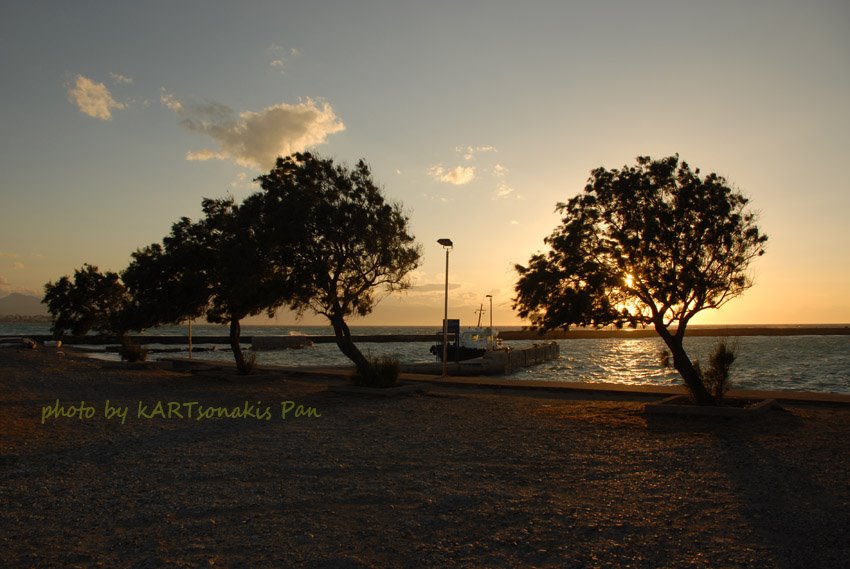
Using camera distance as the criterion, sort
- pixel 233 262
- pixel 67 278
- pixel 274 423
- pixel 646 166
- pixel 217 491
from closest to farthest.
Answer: pixel 217 491, pixel 274 423, pixel 646 166, pixel 233 262, pixel 67 278

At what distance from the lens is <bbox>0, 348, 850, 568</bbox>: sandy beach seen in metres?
5.91

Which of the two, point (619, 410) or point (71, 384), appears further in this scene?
point (71, 384)

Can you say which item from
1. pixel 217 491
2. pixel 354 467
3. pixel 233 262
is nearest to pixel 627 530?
pixel 354 467

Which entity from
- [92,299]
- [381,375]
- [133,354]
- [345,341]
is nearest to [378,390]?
[381,375]

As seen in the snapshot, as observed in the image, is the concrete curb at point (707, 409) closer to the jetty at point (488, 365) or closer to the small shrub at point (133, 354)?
the jetty at point (488, 365)

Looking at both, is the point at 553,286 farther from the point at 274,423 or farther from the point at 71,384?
the point at 71,384

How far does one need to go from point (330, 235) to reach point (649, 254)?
10673 mm

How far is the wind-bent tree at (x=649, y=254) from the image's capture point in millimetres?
15711

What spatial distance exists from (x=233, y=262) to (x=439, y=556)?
18.2m

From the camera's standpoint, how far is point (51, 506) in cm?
→ 734

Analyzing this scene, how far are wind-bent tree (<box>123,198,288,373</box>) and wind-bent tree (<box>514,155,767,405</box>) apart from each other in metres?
11.3

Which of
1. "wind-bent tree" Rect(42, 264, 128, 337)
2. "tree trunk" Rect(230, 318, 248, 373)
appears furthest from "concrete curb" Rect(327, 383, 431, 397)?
"wind-bent tree" Rect(42, 264, 128, 337)

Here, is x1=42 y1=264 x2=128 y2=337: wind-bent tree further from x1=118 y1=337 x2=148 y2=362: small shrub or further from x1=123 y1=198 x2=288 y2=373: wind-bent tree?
x1=123 y1=198 x2=288 y2=373: wind-bent tree

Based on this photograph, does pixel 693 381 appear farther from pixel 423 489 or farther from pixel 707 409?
pixel 423 489
